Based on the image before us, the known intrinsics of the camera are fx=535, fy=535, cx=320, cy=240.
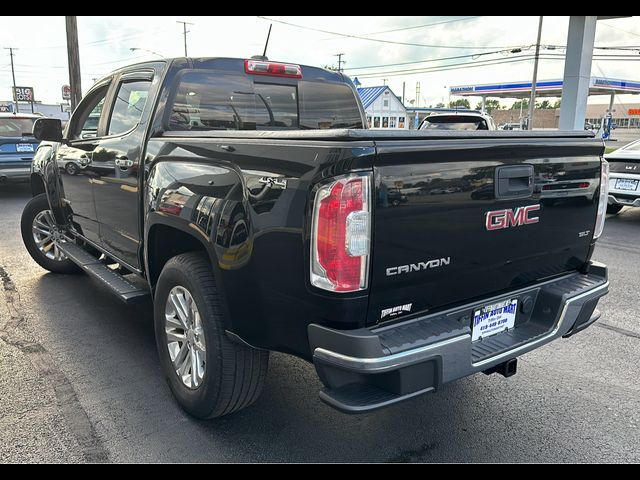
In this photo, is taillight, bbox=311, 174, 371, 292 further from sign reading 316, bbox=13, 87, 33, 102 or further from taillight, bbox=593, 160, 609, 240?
sign reading 316, bbox=13, 87, 33, 102

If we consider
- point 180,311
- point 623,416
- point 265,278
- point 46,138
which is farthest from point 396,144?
point 46,138

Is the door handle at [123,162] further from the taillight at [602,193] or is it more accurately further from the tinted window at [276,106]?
the taillight at [602,193]

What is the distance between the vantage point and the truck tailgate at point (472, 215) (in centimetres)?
221

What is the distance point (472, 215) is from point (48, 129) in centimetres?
401

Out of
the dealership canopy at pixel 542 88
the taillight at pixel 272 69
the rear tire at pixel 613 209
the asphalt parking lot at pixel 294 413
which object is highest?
the dealership canopy at pixel 542 88

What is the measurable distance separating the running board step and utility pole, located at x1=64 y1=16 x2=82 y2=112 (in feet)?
40.5

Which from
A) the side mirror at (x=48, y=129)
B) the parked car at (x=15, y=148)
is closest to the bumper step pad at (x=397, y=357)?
the side mirror at (x=48, y=129)

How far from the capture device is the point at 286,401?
3291mm

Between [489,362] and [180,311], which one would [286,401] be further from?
[489,362]

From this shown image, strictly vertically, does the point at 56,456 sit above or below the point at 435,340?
below

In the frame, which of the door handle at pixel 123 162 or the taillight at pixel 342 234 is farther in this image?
the door handle at pixel 123 162

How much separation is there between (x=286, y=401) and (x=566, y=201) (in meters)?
1.99

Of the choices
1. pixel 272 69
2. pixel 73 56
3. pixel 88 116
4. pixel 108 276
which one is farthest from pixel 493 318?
pixel 73 56

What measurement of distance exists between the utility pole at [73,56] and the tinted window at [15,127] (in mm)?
4554
